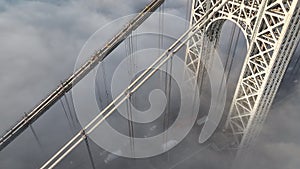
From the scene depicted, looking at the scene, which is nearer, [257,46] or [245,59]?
[257,46]

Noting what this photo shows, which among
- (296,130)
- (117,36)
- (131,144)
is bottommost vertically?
(296,130)

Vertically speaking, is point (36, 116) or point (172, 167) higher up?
point (36, 116)

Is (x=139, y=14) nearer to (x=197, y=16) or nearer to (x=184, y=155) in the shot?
(x=197, y=16)

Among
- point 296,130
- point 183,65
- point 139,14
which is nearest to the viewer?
point 139,14

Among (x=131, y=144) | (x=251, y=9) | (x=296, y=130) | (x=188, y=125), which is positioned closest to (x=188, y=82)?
(x=188, y=125)
